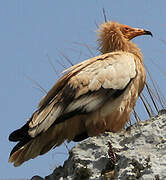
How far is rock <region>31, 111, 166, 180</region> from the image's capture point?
4.42 metres

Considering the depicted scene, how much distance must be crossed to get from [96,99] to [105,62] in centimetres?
66

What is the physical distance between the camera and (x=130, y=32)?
8445 mm

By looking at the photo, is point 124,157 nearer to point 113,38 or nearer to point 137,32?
point 113,38

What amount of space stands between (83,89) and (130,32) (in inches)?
86.6

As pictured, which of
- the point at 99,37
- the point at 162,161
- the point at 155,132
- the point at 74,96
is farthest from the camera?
the point at 99,37

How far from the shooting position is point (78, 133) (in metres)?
6.71

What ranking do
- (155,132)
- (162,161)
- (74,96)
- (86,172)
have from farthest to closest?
1. (74,96)
2. (155,132)
3. (86,172)
4. (162,161)

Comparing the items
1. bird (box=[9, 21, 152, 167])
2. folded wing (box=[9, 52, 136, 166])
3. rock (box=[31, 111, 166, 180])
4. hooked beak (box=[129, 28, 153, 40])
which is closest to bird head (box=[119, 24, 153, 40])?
hooked beak (box=[129, 28, 153, 40])

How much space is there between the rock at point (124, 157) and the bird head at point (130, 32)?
9.75ft

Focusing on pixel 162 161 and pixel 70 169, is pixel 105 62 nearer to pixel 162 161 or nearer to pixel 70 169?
pixel 70 169

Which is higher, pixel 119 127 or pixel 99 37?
pixel 99 37

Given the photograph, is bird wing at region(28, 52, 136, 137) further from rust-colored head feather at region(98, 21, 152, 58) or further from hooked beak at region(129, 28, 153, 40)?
hooked beak at region(129, 28, 153, 40)

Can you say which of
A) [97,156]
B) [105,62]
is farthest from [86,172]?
[105,62]

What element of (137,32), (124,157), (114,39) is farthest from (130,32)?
(124,157)
